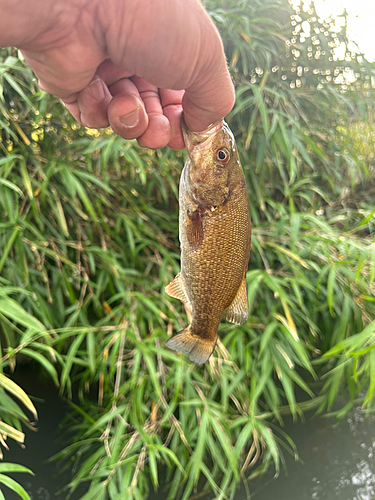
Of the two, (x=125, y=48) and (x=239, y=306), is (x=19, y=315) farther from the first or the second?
(x=125, y=48)

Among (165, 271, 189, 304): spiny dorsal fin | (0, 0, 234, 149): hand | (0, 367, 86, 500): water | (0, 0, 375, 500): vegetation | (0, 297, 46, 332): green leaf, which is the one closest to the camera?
(0, 0, 234, 149): hand

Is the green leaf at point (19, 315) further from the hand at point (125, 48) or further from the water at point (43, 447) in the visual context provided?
the water at point (43, 447)

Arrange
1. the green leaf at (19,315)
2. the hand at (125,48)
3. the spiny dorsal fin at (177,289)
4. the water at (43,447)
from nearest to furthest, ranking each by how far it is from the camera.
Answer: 1. the hand at (125,48)
2. the spiny dorsal fin at (177,289)
3. the green leaf at (19,315)
4. the water at (43,447)

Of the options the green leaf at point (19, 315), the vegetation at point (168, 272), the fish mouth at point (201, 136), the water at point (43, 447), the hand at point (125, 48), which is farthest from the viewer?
the water at point (43, 447)

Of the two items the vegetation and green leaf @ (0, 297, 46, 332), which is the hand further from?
the vegetation

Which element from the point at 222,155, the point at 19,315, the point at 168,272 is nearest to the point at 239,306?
the point at 222,155

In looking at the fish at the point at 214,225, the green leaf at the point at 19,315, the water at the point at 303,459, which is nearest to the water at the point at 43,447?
the water at the point at 303,459

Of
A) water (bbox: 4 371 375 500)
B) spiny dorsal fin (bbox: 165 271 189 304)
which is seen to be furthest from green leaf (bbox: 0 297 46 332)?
water (bbox: 4 371 375 500)

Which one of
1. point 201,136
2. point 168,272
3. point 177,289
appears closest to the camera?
point 201,136
